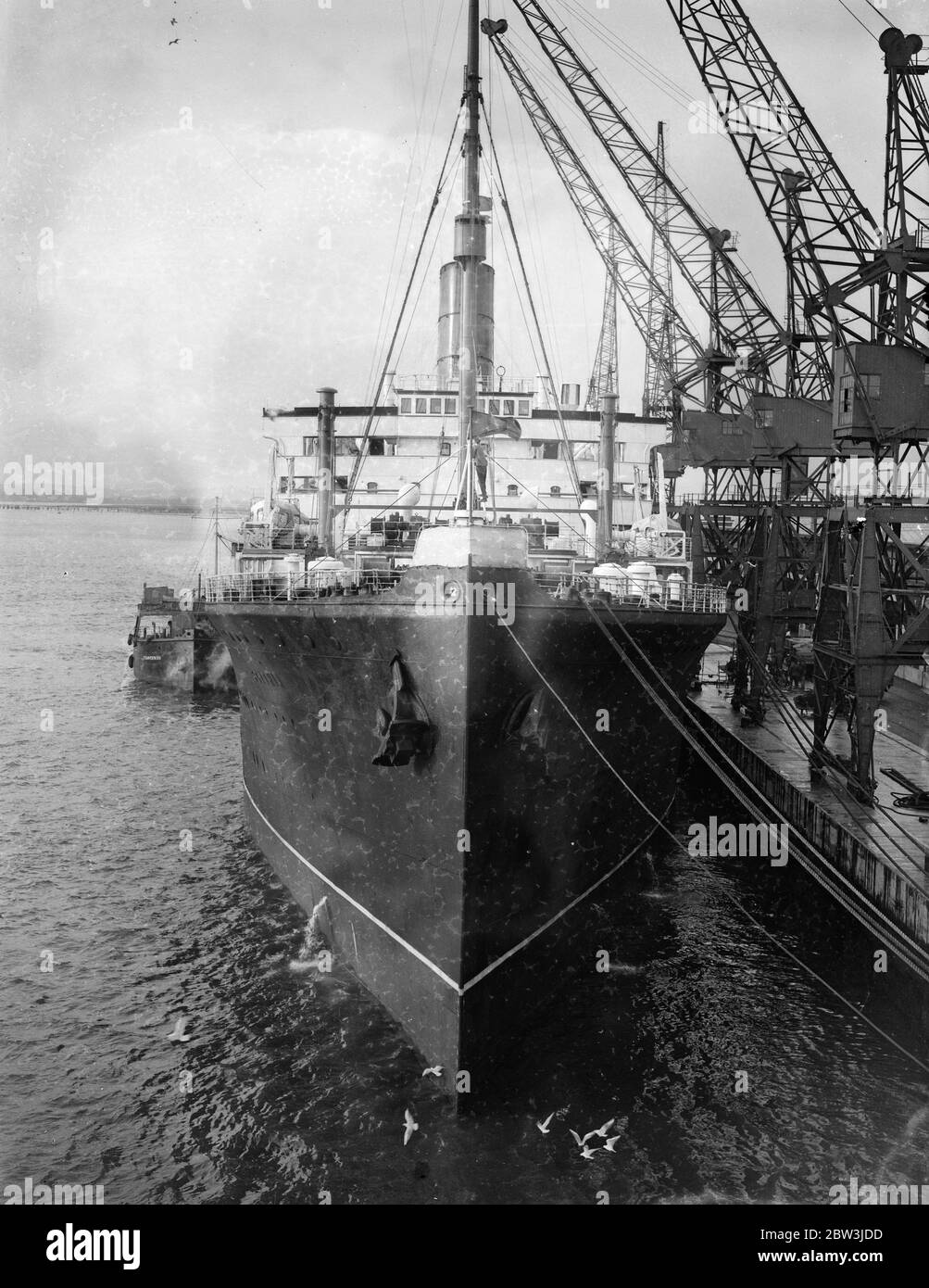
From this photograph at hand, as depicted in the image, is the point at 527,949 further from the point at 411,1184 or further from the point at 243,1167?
the point at 243,1167

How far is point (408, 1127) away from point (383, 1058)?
4.49 ft

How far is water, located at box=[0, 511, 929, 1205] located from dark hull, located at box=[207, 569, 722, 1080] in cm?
91

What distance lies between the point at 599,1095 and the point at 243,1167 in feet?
13.2

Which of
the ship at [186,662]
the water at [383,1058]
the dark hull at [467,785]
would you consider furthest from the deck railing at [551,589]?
the ship at [186,662]

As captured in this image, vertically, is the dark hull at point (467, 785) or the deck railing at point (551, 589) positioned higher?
the deck railing at point (551, 589)

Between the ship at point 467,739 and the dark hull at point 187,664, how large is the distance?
73.0 feet

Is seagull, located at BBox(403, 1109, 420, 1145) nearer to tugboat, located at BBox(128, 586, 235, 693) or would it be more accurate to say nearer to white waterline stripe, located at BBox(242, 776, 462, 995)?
white waterline stripe, located at BBox(242, 776, 462, 995)

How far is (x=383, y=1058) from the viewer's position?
1144 cm

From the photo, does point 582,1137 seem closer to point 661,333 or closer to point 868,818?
point 868,818

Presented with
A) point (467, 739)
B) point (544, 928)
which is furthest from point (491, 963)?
point (467, 739)

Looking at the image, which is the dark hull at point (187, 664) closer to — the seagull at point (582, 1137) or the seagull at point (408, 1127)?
the seagull at point (408, 1127)

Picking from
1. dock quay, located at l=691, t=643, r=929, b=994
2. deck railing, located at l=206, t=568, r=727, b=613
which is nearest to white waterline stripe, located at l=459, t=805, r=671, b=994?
dock quay, located at l=691, t=643, r=929, b=994

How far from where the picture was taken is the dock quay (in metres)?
12.9

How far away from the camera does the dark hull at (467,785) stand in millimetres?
10641
